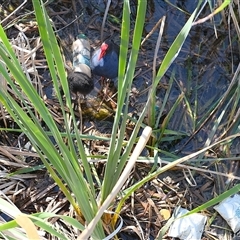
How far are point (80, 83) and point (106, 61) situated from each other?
0.48ft

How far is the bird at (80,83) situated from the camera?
194cm

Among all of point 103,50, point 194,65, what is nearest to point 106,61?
point 103,50

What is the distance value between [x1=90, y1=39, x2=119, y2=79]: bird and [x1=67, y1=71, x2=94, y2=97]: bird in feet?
0.20

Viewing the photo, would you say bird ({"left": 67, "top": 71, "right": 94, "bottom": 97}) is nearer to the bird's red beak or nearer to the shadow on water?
the bird's red beak

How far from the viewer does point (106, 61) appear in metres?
1.95

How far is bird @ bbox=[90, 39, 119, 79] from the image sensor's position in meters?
1.96

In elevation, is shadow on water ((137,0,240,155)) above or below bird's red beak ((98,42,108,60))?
below

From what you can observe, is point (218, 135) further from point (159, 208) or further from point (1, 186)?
point (1, 186)

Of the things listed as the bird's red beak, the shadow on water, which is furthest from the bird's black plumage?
the shadow on water

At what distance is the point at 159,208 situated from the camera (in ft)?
5.61

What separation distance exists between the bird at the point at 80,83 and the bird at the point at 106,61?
0.20ft

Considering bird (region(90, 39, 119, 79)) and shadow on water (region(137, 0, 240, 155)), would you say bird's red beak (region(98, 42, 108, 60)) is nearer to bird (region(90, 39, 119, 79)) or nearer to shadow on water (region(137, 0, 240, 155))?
bird (region(90, 39, 119, 79))

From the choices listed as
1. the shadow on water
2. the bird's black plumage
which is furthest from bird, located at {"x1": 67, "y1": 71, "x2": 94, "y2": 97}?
the shadow on water

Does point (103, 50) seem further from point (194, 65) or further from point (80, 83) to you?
point (194, 65)
